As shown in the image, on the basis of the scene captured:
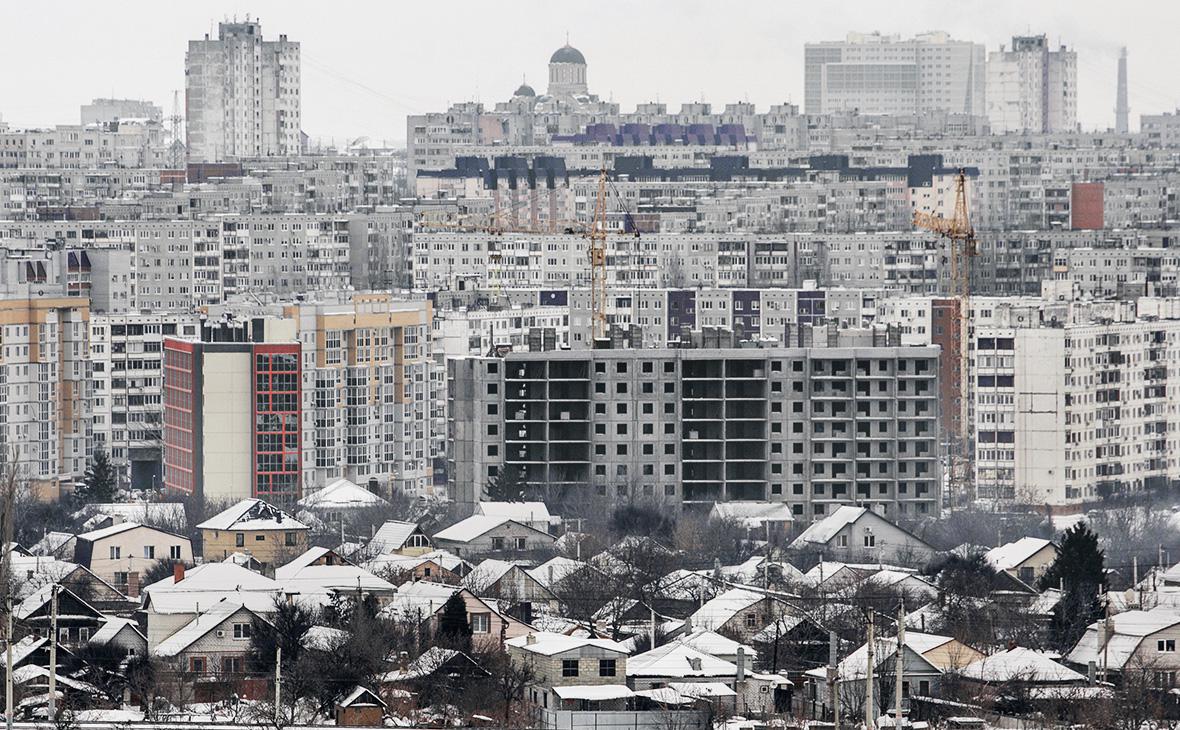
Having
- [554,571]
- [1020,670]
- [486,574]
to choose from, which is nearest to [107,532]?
[486,574]

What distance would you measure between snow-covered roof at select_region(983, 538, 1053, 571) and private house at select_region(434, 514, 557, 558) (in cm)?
474

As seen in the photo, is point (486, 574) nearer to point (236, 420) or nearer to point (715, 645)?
point (715, 645)

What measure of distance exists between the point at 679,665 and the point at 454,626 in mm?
2528

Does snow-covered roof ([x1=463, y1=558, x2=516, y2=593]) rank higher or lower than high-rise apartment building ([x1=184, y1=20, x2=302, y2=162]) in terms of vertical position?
lower

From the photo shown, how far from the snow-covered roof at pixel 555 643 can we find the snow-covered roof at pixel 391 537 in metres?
8.79

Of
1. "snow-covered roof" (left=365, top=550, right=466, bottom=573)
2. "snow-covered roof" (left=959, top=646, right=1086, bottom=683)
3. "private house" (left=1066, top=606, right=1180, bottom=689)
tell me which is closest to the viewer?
"snow-covered roof" (left=959, top=646, right=1086, bottom=683)

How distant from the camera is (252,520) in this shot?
38.6 meters

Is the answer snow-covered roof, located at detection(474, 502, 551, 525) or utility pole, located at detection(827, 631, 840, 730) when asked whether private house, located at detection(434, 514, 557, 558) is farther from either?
utility pole, located at detection(827, 631, 840, 730)

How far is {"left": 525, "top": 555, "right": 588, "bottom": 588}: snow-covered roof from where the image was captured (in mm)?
34156

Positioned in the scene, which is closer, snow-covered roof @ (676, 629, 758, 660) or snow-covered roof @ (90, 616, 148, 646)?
snow-covered roof @ (676, 629, 758, 660)

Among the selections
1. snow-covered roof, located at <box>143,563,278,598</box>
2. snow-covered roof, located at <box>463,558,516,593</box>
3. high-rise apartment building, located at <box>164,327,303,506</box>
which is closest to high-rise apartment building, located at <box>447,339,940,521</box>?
high-rise apartment building, located at <box>164,327,303,506</box>

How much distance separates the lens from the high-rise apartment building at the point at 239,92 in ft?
351

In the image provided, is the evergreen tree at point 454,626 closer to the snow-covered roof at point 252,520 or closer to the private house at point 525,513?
the snow-covered roof at point 252,520

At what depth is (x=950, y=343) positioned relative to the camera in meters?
53.2
